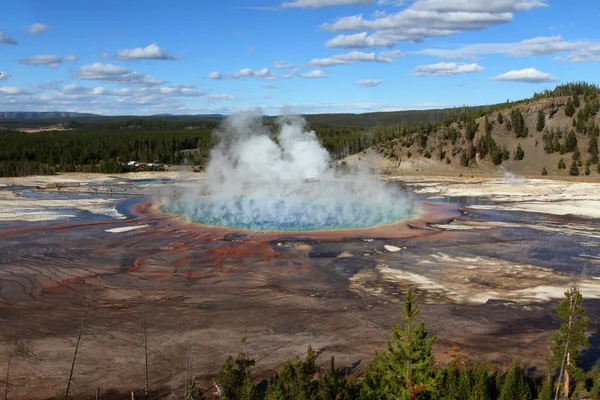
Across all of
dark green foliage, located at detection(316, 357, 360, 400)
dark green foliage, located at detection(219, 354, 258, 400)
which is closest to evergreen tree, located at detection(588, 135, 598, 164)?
dark green foliage, located at detection(316, 357, 360, 400)

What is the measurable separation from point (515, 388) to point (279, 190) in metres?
36.9

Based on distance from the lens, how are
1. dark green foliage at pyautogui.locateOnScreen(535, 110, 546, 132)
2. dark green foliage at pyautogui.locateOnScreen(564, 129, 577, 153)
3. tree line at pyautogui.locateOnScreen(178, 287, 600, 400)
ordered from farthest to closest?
dark green foliage at pyautogui.locateOnScreen(535, 110, 546, 132)
dark green foliage at pyautogui.locateOnScreen(564, 129, 577, 153)
tree line at pyautogui.locateOnScreen(178, 287, 600, 400)

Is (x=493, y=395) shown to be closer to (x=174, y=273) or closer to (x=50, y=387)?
(x=50, y=387)

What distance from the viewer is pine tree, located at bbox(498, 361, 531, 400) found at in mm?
10273

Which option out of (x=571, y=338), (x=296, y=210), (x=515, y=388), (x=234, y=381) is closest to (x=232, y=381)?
(x=234, y=381)

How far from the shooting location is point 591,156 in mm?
65375

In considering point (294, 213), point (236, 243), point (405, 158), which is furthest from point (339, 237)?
point (405, 158)

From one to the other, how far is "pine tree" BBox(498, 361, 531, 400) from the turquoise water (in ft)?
59.7

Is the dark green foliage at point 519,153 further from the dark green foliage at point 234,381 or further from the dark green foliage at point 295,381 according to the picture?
the dark green foliage at point 234,381

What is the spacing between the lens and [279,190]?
46.7 m

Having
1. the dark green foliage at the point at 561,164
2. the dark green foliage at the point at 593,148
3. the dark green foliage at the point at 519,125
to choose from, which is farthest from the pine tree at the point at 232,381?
the dark green foliage at the point at 519,125

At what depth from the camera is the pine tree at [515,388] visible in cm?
1027

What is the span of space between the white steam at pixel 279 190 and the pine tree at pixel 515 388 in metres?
18.3

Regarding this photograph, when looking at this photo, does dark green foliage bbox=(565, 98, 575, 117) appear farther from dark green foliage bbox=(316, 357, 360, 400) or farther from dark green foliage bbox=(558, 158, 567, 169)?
dark green foliage bbox=(316, 357, 360, 400)
